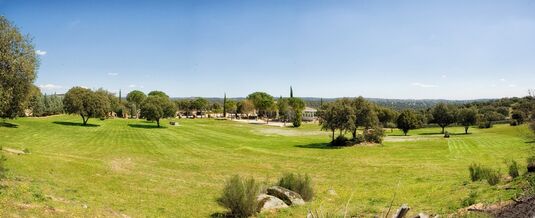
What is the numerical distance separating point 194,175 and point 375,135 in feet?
128

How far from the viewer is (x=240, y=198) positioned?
57.3 feet

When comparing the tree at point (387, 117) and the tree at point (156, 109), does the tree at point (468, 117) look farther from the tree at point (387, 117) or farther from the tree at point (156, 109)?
the tree at point (156, 109)

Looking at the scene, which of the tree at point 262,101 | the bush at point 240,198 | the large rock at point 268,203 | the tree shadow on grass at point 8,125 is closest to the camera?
the bush at point 240,198

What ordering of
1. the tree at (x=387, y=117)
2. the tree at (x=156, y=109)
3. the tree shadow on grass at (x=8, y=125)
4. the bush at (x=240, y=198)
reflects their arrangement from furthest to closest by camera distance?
1. the tree at (x=387, y=117)
2. the tree at (x=156, y=109)
3. the tree shadow on grass at (x=8, y=125)
4. the bush at (x=240, y=198)

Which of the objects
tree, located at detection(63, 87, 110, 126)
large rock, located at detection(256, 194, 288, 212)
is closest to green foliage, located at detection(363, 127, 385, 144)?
large rock, located at detection(256, 194, 288, 212)

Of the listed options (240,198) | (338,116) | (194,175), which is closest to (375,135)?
(338,116)

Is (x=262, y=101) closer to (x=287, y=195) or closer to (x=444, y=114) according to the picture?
(x=444, y=114)

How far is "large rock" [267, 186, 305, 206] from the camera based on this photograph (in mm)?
19688

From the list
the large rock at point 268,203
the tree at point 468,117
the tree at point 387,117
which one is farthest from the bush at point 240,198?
the tree at point 387,117

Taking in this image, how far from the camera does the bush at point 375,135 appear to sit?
207 ft

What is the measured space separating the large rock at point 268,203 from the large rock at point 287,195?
500mm

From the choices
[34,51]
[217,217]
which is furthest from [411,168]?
[34,51]

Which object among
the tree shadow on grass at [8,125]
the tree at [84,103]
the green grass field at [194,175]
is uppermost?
the tree at [84,103]

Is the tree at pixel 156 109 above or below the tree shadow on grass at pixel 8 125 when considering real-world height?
above
